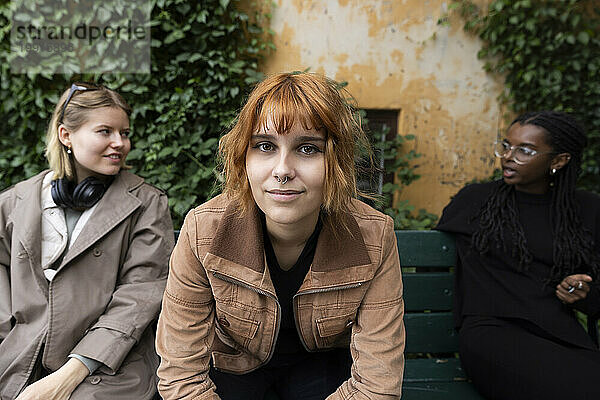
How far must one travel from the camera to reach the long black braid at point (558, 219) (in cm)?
250

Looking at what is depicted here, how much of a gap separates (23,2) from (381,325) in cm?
334

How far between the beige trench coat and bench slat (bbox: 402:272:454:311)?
1265 millimetres

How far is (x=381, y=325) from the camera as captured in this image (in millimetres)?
1792

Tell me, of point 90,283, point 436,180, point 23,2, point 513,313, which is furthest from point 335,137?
point 23,2

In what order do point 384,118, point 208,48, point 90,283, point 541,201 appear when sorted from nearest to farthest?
point 90,283 → point 541,201 → point 208,48 → point 384,118

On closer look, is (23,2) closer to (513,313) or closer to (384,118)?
(384,118)

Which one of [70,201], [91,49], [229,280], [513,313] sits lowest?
[513,313]

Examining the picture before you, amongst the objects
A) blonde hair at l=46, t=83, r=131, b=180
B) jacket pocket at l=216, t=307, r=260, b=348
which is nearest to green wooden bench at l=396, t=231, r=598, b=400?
jacket pocket at l=216, t=307, r=260, b=348

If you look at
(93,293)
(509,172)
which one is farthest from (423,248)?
(93,293)

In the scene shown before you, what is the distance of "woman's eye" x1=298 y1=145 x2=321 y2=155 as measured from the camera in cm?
164

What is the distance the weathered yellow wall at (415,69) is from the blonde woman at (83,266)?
1.93m

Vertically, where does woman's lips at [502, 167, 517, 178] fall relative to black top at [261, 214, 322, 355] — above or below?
above

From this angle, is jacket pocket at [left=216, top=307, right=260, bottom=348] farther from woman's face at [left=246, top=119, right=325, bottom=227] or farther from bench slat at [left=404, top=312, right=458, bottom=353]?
bench slat at [left=404, top=312, right=458, bottom=353]

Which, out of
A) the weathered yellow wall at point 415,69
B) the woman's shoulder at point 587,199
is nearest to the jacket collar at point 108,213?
the weathered yellow wall at point 415,69
